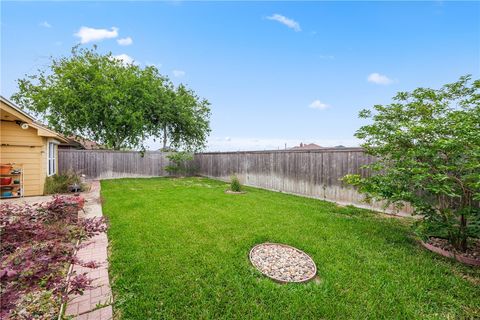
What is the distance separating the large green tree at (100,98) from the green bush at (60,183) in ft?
17.7

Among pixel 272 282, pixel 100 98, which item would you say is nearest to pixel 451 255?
pixel 272 282

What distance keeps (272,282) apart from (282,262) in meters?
0.54

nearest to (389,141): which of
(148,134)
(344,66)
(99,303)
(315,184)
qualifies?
(315,184)

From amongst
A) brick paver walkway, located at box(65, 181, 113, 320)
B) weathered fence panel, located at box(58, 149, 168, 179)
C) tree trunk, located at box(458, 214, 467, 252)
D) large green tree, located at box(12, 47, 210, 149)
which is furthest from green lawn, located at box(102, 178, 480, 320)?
large green tree, located at box(12, 47, 210, 149)

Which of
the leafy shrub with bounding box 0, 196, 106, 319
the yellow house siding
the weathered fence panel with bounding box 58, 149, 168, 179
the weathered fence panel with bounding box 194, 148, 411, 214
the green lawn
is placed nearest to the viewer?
the leafy shrub with bounding box 0, 196, 106, 319

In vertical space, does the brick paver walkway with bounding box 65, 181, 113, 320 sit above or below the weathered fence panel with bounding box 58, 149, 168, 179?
below

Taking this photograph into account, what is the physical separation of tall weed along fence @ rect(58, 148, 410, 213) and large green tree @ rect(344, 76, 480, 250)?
179 centimetres

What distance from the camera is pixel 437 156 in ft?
11.4

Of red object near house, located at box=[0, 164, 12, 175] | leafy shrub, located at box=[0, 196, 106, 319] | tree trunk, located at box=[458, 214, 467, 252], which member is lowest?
tree trunk, located at box=[458, 214, 467, 252]

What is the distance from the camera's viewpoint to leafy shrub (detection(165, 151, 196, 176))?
1445 centimetres

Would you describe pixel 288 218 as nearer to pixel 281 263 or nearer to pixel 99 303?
pixel 281 263

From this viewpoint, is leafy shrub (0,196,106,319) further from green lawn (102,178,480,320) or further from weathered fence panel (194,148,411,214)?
weathered fence panel (194,148,411,214)

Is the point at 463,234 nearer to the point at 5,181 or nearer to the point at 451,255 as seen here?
the point at 451,255

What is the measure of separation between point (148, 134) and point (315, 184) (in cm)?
1295
